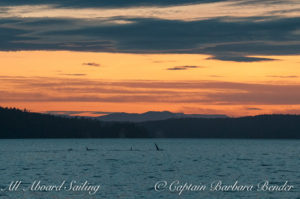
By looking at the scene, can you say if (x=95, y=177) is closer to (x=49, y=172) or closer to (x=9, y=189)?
(x=49, y=172)

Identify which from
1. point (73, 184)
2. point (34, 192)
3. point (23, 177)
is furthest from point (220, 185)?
point (23, 177)

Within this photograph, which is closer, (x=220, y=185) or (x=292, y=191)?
(x=292, y=191)

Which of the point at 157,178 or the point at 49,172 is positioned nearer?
the point at 157,178

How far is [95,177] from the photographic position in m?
101

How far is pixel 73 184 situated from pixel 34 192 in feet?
38.9

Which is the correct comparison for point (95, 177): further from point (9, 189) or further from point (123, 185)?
point (9, 189)

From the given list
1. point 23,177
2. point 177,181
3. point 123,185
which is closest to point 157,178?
point 177,181

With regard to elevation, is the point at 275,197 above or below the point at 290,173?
above

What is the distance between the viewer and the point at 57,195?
7500 cm

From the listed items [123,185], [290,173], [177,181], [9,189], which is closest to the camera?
[9,189]

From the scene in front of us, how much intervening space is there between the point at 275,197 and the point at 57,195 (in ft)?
91.3

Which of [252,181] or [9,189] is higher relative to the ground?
[9,189]

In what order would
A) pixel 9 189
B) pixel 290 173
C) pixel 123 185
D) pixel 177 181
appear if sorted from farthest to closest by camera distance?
pixel 290 173 → pixel 177 181 → pixel 123 185 → pixel 9 189

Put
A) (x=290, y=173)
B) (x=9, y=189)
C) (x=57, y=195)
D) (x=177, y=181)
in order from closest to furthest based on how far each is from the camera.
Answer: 1. (x=57, y=195)
2. (x=9, y=189)
3. (x=177, y=181)
4. (x=290, y=173)
